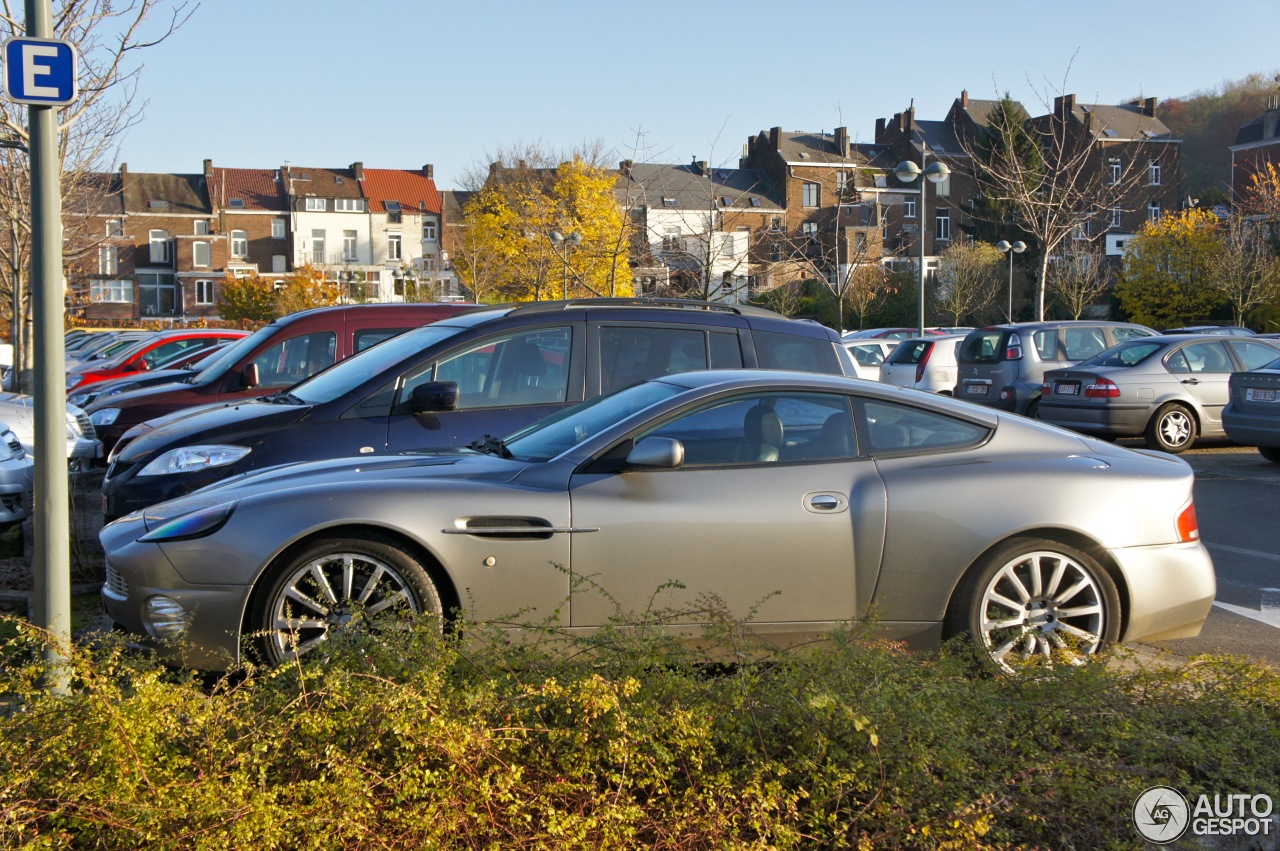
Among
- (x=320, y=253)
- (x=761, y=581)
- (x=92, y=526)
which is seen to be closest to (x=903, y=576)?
(x=761, y=581)

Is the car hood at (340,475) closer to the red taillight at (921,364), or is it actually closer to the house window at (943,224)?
the red taillight at (921,364)

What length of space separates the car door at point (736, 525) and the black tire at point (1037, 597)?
1.63ft

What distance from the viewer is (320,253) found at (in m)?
89.2

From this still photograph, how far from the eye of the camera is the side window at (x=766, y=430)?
5176 mm

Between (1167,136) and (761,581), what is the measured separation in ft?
265

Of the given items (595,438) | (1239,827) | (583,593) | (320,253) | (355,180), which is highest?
(355,180)

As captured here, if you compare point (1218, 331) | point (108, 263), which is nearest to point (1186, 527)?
point (1218, 331)

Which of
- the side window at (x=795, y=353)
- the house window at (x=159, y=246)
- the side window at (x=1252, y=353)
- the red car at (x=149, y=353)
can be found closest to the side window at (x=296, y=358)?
the side window at (x=795, y=353)

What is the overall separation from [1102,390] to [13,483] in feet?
41.5

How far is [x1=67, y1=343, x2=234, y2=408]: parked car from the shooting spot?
539 inches

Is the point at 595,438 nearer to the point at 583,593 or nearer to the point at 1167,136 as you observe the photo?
the point at 583,593

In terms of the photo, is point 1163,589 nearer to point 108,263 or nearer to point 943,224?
point 943,224

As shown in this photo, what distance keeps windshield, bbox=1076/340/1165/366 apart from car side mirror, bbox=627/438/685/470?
1226cm

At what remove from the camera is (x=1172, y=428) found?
1512 centimetres
